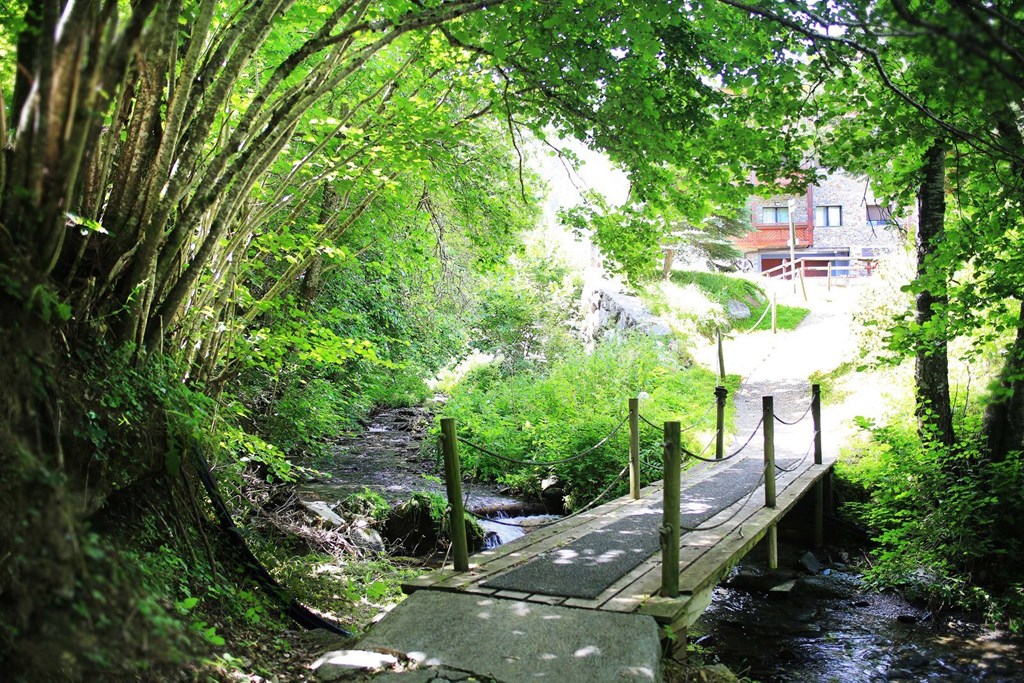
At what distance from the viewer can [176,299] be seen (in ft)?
16.1

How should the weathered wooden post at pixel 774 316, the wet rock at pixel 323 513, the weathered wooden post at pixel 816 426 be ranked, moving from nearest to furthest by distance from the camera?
the wet rock at pixel 323 513, the weathered wooden post at pixel 816 426, the weathered wooden post at pixel 774 316

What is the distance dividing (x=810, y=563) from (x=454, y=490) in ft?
19.7

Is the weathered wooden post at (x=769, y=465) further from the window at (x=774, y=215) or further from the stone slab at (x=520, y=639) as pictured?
the window at (x=774, y=215)

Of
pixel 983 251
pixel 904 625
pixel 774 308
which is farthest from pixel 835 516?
pixel 774 308

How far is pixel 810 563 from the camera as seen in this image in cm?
923

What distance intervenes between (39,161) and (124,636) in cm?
119

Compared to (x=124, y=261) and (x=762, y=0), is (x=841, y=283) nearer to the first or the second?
(x=762, y=0)

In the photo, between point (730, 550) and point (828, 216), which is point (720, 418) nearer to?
point (730, 550)

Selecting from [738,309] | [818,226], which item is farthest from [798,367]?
[818,226]

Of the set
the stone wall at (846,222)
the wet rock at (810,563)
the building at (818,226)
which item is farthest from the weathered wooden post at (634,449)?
the stone wall at (846,222)

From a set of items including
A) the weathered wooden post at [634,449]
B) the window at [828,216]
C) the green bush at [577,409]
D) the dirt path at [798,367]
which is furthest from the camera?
the window at [828,216]

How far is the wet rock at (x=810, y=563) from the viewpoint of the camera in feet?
30.0

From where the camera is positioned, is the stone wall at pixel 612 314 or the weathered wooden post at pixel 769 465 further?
the stone wall at pixel 612 314

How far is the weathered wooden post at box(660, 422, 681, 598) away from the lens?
4820 mm
